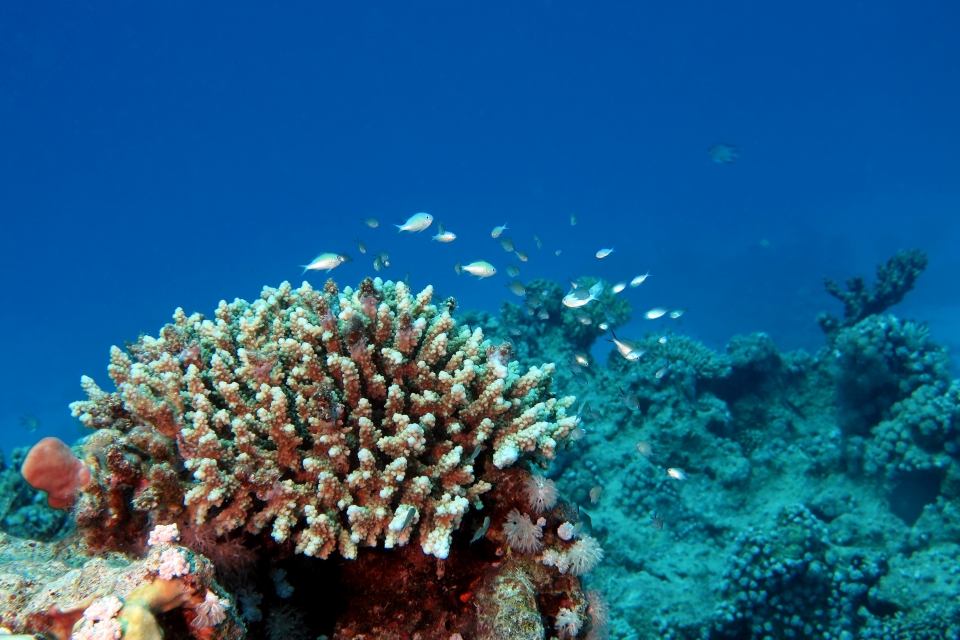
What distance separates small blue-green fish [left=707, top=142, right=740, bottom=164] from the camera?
631 inches

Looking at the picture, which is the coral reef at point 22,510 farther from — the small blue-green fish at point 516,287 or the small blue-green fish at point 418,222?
the small blue-green fish at point 516,287

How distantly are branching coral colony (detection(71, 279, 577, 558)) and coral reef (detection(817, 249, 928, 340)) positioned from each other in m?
15.1

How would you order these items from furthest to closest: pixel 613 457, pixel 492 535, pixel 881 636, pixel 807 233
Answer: pixel 807 233 < pixel 613 457 < pixel 881 636 < pixel 492 535

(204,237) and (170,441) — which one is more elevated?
(204,237)

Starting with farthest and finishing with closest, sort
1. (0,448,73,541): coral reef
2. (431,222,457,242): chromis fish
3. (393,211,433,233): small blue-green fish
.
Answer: (431,222,457,242): chromis fish → (393,211,433,233): small blue-green fish → (0,448,73,541): coral reef

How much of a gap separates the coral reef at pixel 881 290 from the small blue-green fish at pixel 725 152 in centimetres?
527

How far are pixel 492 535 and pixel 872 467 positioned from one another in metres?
10.9

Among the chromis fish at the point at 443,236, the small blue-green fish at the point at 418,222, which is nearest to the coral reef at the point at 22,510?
the small blue-green fish at the point at 418,222

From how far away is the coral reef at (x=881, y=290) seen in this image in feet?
46.5

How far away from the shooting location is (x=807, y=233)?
49469mm

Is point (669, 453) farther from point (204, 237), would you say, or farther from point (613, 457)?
point (204, 237)

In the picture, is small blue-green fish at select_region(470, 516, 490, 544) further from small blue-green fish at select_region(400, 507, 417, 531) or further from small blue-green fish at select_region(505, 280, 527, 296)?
small blue-green fish at select_region(505, 280, 527, 296)

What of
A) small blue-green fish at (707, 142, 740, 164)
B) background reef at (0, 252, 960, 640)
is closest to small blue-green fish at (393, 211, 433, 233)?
Answer: background reef at (0, 252, 960, 640)

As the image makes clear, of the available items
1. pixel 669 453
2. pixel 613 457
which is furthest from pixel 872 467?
pixel 613 457
